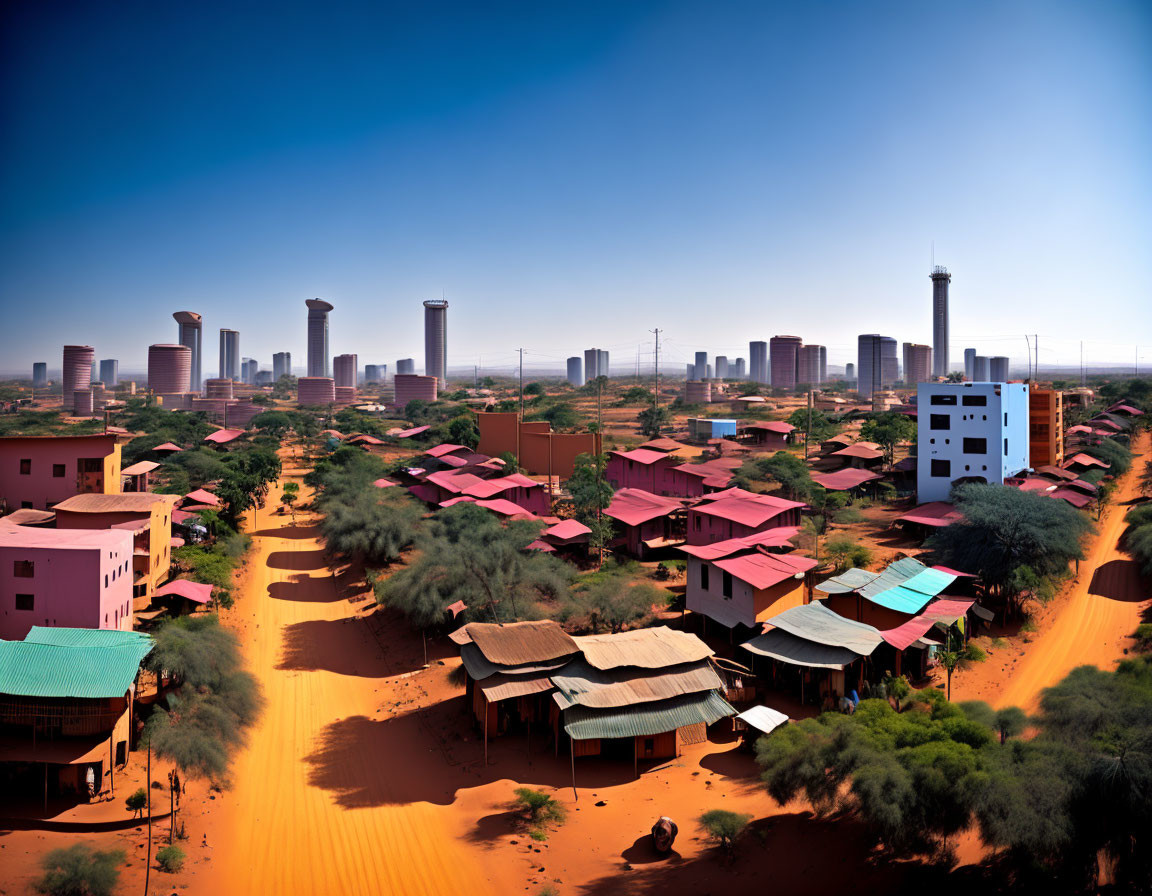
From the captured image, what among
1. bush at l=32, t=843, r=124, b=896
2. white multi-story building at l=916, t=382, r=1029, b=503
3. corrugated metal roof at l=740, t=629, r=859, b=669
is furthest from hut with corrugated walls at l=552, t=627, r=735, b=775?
white multi-story building at l=916, t=382, r=1029, b=503

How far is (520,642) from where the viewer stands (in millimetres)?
14680

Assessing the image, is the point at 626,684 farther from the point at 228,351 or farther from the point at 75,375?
the point at 228,351

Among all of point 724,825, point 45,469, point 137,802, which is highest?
point 45,469

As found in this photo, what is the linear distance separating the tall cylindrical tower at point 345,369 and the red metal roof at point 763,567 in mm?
121875

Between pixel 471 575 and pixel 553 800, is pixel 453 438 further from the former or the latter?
pixel 553 800

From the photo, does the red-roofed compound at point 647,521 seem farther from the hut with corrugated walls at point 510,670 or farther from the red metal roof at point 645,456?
the hut with corrugated walls at point 510,670

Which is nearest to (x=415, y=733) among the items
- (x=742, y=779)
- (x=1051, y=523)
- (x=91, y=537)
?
(x=742, y=779)

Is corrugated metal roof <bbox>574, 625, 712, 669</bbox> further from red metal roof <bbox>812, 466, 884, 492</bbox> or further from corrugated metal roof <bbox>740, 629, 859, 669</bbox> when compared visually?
red metal roof <bbox>812, 466, 884, 492</bbox>

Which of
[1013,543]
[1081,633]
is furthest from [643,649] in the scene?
[1013,543]

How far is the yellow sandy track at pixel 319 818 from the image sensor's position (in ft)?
34.0

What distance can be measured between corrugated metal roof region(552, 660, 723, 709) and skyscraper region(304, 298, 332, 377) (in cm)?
13702

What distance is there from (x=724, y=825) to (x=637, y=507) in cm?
1633

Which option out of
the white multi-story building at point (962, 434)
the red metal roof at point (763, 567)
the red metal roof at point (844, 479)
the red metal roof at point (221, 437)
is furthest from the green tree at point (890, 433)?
the red metal roof at point (221, 437)

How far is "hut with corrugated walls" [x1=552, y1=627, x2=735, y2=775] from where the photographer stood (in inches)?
506
